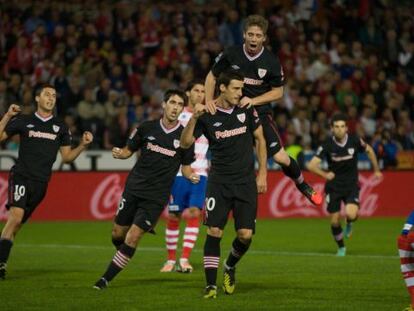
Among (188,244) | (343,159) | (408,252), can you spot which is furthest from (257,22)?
(343,159)

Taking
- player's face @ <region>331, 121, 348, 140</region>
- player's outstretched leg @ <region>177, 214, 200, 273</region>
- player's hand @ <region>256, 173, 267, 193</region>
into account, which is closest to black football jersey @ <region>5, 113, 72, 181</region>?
player's outstretched leg @ <region>177, 214, 200, 273</region>

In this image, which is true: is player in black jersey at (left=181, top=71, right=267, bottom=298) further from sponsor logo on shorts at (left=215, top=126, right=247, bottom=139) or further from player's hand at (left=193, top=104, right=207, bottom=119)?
player's hand at (left=193, top=104, right=207, bottom=119)

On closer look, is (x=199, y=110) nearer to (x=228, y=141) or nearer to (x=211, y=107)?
(x=211, y=107)

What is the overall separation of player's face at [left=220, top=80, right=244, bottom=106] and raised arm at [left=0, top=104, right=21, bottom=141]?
8.65 feet

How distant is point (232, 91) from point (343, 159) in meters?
6.77

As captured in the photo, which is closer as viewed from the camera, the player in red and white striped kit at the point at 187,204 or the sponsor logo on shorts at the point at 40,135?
the sponsor logo on shorts at the point at 40,135

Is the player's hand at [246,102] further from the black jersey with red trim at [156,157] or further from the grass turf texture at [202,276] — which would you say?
the grass turf texture at [202,276]

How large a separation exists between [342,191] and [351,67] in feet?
37.9

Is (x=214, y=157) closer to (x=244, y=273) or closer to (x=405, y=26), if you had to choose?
(x=244, y=273)

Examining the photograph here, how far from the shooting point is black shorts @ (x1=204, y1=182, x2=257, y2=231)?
12.1m

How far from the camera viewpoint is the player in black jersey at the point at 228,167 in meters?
12.0

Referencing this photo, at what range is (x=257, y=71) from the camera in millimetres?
12883

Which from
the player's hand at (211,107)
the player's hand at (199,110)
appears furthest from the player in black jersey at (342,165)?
the player's hand at (199,110)


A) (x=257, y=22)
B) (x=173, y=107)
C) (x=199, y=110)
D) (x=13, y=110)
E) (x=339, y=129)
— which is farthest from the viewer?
(x=339, y=129)
